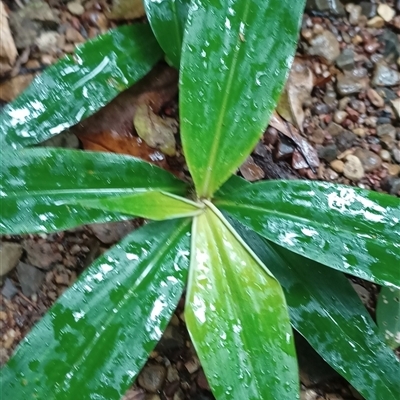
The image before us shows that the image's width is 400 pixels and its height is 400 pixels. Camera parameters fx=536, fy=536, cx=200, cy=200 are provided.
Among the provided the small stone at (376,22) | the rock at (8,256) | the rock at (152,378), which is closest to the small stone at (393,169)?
the small stone at (376,22)

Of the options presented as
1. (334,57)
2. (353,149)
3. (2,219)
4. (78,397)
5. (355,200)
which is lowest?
(78,397)

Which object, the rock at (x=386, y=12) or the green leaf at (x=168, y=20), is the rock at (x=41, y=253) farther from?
the rock at (x=386, y=12)

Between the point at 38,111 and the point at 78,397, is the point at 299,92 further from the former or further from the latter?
the point at 78,397

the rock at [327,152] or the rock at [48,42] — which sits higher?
the rock at [327,152]

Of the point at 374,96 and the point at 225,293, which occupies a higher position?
the point at 374,96

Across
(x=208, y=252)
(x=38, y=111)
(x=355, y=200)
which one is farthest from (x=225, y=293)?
(x=38, y=111)

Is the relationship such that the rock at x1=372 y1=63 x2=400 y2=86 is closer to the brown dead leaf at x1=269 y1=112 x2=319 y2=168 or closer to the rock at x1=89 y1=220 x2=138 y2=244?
the brown dead leaf at x1=269 y1=112 x2=319 y2=168

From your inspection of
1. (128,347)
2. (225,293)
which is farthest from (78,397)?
(225,293)

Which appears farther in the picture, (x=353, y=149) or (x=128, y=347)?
(x=353, y=149)

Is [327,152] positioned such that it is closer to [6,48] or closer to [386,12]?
[386,12]
